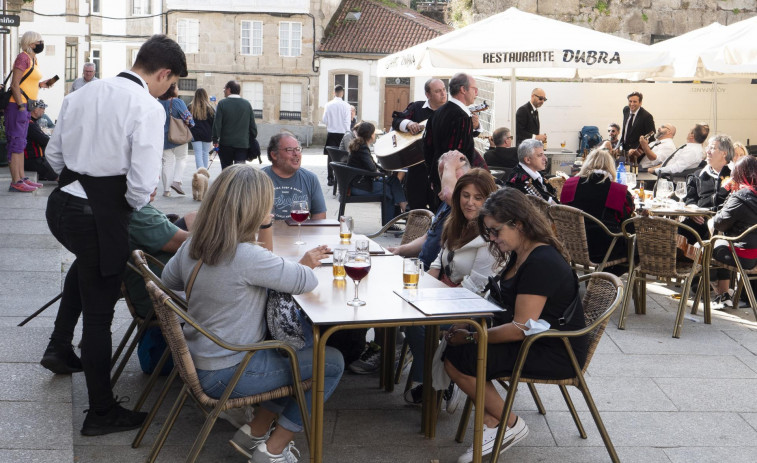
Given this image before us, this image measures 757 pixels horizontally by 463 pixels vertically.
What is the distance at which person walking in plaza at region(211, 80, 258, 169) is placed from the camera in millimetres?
12898

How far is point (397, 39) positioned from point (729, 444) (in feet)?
114

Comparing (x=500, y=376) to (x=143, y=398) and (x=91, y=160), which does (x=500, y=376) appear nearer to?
(x=143, y=398)

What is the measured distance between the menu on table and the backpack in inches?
556

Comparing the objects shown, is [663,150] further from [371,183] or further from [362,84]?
[362,84]

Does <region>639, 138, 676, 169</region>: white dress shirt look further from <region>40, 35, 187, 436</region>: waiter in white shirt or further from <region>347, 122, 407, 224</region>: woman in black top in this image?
<region>40, 35, 187, 436</region>: waiter in white shirt

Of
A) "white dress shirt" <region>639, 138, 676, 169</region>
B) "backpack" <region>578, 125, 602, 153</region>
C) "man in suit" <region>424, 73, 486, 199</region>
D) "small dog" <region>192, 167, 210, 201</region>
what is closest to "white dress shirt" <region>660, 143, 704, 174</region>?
"white dress shirt" <region>639, 138, 676, 169</region>

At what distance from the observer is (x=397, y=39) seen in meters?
38.0

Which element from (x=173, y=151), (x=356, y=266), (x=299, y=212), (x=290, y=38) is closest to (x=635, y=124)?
(x=173, y=151)

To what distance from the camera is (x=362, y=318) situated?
11.8 feet

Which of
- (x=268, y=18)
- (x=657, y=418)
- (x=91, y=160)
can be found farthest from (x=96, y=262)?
(x=268, y=18)

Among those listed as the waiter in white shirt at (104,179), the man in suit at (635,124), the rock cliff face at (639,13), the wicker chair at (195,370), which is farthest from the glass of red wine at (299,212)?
the rock cliff face at (639,13)

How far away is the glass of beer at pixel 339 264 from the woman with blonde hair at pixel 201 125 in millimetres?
10184

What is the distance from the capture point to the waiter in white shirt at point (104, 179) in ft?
13.4

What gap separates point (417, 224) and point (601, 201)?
6.07 ft
